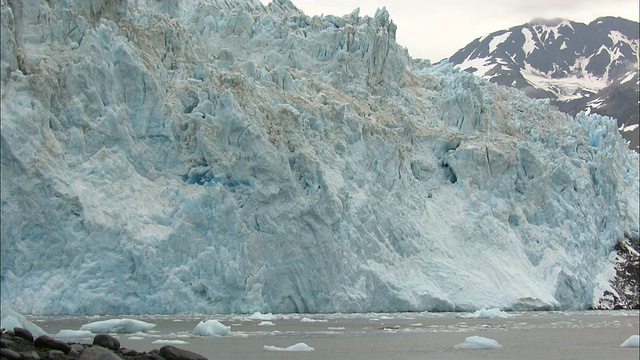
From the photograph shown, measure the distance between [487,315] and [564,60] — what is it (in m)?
106

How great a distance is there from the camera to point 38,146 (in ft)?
59.8

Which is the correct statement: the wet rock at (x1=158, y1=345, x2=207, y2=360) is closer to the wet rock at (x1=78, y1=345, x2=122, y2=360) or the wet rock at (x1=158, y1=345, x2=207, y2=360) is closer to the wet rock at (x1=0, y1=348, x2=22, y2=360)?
the wet rock at (x1=78, y1=345, x2=122, y2=360)

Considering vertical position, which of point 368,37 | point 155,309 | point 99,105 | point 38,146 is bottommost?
point 155,309

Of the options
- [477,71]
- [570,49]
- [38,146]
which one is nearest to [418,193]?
[38,146]

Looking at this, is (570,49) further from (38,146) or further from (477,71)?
(38,146)

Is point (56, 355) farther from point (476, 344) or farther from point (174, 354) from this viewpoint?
point (476, 344)

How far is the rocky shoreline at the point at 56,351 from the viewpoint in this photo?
8.56m

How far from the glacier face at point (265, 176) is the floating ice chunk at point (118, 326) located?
140 inches

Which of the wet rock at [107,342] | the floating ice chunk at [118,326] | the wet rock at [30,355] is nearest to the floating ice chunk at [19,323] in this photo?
the wet rock at [107,342]

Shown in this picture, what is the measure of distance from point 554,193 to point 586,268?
3.27m

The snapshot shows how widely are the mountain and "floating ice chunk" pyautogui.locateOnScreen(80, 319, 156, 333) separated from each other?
83807 millimetres

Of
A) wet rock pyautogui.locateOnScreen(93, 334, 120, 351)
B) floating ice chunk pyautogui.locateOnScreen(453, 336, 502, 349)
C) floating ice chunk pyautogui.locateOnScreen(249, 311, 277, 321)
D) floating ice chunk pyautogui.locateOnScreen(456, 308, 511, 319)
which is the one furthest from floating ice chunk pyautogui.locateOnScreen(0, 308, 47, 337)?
floating ice chunk pyautogui.locateOnScreen(456, 308, 511, 319)

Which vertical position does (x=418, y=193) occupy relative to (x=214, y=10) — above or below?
below

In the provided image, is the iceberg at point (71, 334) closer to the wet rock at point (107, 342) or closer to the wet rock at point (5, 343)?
the wet rock at point (107, 342)
